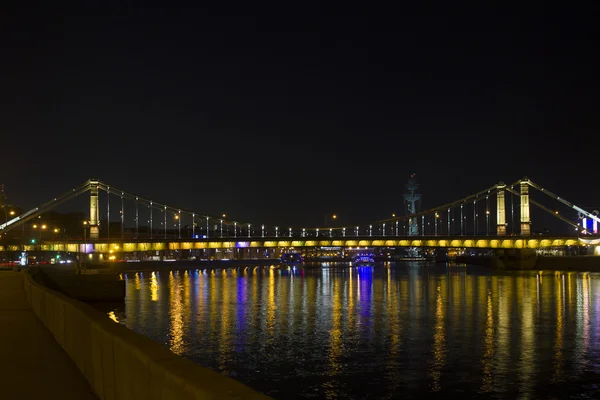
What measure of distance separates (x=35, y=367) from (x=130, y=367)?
19.8ft

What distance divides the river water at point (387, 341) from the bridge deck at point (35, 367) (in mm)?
8266

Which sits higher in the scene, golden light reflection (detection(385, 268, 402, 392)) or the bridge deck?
the bridge deck

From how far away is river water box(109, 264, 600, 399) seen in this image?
25516mm

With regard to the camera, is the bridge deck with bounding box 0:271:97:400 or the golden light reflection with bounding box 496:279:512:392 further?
the golden light reflection with bounding box 496:279:512:392

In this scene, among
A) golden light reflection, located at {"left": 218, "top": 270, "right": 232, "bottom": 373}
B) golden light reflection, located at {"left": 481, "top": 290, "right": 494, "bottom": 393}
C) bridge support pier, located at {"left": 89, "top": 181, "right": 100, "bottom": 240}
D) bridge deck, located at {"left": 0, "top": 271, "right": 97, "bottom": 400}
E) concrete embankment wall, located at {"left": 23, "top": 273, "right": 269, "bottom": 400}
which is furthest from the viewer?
bridge support pier, located at {"left": 89, "top": 181, "right": 100, "bottom": 240}

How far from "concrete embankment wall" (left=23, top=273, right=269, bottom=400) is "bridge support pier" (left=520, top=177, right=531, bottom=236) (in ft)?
417

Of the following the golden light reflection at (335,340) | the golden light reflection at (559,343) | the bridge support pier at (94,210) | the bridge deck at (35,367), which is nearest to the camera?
the bridge deck at (35,367)

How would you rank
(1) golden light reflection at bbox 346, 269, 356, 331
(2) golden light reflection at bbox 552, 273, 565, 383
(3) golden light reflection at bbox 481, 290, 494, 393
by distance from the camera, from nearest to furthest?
(3) golden light reflection at bbox 481, 290, 494, 393 < (2) golden light reflection at bbox 552, 273, 565, 383 < (1) golden light reflection at bbox 346, 269, 356, 331

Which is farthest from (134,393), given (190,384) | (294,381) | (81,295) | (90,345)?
(81,295)

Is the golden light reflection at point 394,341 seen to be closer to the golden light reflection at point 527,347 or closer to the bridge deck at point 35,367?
the golden light reflection at point 527,347

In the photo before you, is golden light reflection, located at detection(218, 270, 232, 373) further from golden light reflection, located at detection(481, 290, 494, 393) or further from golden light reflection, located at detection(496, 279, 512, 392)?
golden light reflection, located at detection(496, 279, 512, 392)

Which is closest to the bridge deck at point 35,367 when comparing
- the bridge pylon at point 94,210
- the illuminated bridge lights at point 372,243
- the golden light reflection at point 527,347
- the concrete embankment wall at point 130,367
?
the concrete embankment wall at point 130,367

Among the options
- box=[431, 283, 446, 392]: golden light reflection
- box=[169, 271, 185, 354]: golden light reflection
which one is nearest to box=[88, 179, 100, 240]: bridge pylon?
box=[169, 271, 185, 354]: golden light reflection

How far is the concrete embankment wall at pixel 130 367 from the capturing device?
6.43 meters
